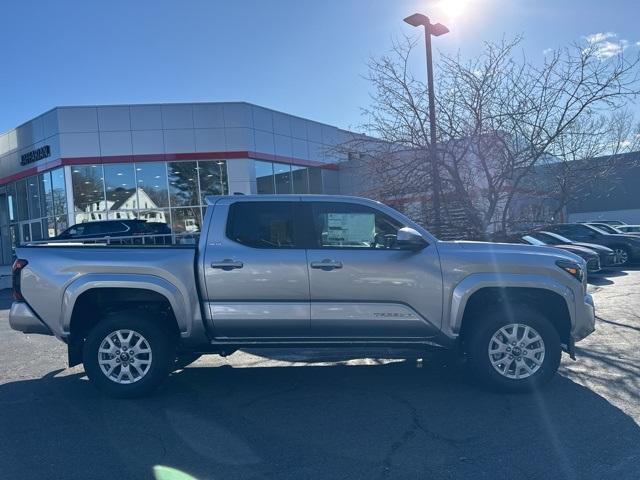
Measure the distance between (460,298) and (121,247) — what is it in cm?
336

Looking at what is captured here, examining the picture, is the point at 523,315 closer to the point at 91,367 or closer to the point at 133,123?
the point at 91,367

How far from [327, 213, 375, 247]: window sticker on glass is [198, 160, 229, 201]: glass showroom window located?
692 inches

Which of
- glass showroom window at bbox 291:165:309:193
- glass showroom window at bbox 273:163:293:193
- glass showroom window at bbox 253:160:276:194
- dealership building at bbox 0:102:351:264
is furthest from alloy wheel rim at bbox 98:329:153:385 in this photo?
glass showroom window at bbox 291:165:309:193

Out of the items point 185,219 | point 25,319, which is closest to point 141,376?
point 25,319

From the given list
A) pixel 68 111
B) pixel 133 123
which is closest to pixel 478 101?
pixel 133 123

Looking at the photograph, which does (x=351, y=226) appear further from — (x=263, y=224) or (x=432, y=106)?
(x=432, y=106)

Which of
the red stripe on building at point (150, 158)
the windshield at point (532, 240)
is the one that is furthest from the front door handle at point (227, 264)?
the red stripe on building at point (150, 158)

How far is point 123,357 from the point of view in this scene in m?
5.46

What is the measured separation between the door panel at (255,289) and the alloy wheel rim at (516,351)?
186cm

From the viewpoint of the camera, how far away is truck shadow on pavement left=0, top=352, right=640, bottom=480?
3832 millimetres

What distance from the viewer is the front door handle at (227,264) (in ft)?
17.5

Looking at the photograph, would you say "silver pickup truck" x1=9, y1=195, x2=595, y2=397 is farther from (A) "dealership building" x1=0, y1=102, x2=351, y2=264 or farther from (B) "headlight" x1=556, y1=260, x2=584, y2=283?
(A) "dealership building" x1=0, y1=102, x2=351, y2=264

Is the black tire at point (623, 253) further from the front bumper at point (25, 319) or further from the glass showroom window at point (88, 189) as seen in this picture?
the glass showroom window at point (88, 189)

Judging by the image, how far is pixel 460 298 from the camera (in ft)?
17.4
